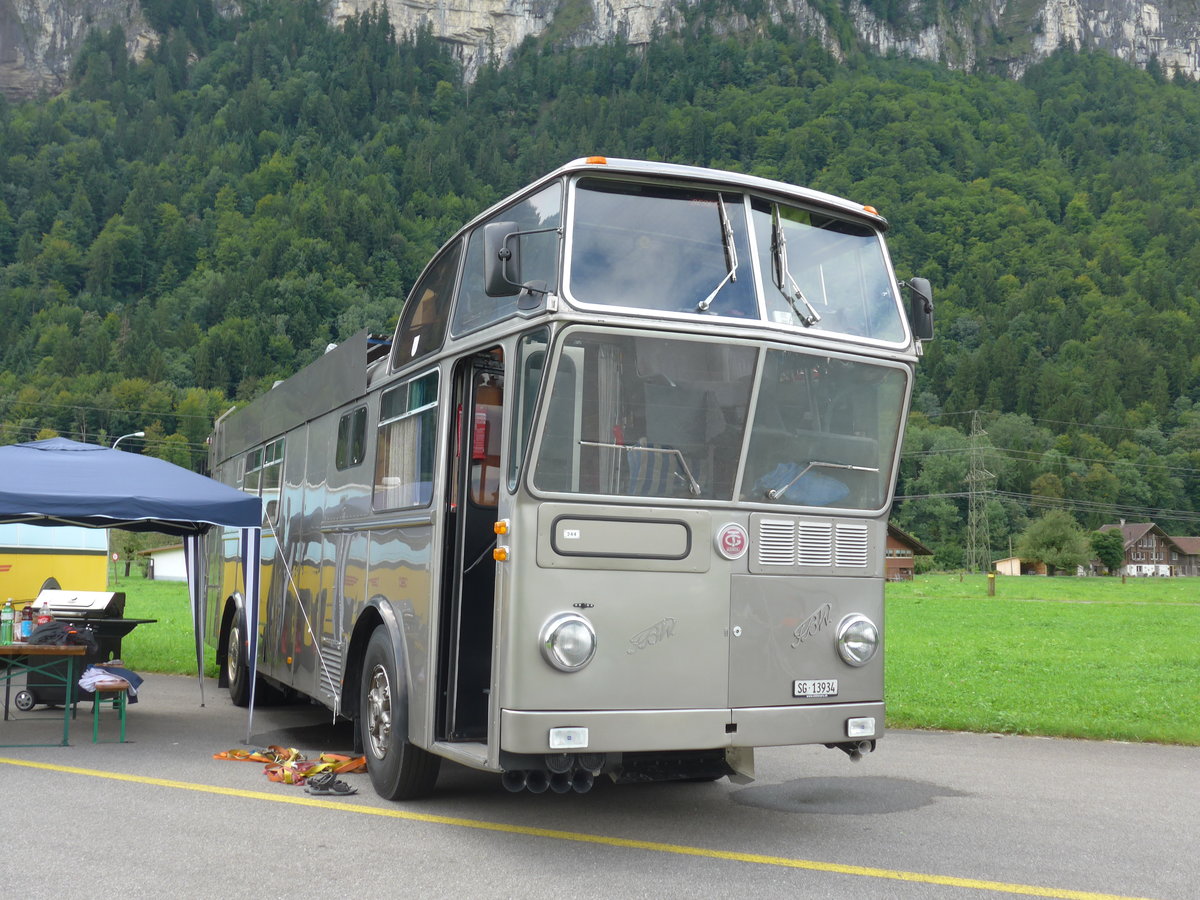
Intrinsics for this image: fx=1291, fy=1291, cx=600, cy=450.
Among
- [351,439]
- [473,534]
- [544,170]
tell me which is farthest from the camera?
[544,170]

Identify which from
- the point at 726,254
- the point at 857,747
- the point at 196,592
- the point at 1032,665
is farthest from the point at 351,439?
the point at 1032,665

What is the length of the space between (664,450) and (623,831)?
221 cm

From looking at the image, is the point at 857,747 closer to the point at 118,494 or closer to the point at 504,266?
the point at 504,266

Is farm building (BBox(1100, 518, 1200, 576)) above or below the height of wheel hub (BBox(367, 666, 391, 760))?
below

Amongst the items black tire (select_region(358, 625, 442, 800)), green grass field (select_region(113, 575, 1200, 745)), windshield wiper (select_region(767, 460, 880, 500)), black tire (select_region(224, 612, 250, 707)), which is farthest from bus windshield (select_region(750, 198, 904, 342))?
black tire (select_region(224, 612, 250, 707))

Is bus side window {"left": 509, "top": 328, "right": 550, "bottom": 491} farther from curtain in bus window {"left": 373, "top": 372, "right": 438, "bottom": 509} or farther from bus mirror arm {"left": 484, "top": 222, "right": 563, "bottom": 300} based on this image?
curtain in bus window {"left": 373, "top": 372, "right": 438, "bottom": 509}

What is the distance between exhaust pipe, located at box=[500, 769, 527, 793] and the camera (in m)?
6.77

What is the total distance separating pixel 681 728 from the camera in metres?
6.74

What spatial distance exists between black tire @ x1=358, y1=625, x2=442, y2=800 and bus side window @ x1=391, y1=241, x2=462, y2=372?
1.83m

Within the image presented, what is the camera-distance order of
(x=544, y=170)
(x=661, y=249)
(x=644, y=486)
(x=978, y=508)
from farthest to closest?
(x=544, y=170)
(x=978, y=508)
(x=661, y=249)
(x=644, y=486)

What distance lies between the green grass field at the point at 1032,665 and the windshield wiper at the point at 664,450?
6.43 meters

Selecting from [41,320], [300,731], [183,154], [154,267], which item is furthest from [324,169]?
[300,731]

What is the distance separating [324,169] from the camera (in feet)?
529

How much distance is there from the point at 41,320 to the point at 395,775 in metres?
132
